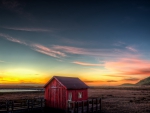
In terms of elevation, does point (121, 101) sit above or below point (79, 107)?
below

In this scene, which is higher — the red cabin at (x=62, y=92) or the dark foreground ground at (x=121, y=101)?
the red cabin at (x=62, y=92)

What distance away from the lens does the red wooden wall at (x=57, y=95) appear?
2800cm

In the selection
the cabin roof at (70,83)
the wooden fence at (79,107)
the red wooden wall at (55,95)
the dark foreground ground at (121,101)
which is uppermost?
the cabin roof at (70,83)

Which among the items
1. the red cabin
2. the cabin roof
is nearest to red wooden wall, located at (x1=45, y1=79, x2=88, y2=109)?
the red cabin

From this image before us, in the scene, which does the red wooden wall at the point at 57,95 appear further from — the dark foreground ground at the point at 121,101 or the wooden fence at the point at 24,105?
the dark foreground ground at the point at 121,101

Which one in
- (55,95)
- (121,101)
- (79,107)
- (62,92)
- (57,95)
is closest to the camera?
(79,107)

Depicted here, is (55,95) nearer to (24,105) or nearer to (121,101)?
(24,105)

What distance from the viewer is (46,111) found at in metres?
29.5

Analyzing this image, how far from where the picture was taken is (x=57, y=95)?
94.8 feet

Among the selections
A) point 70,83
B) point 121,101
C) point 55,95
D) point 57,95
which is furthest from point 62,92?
point 121,101

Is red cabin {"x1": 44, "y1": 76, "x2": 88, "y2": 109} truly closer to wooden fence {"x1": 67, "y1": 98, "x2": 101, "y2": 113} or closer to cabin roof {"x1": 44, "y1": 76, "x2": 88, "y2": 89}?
cabin roof {"x1": 44, "y1": 76, "x2": 88, "y2": 89}

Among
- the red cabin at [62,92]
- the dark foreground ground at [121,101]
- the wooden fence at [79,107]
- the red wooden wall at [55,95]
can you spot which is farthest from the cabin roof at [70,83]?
the dark foreground ground at [121,101]

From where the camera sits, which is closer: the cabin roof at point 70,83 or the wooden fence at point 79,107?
the wooden fence at point 79,107

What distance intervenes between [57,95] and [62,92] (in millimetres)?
1176
